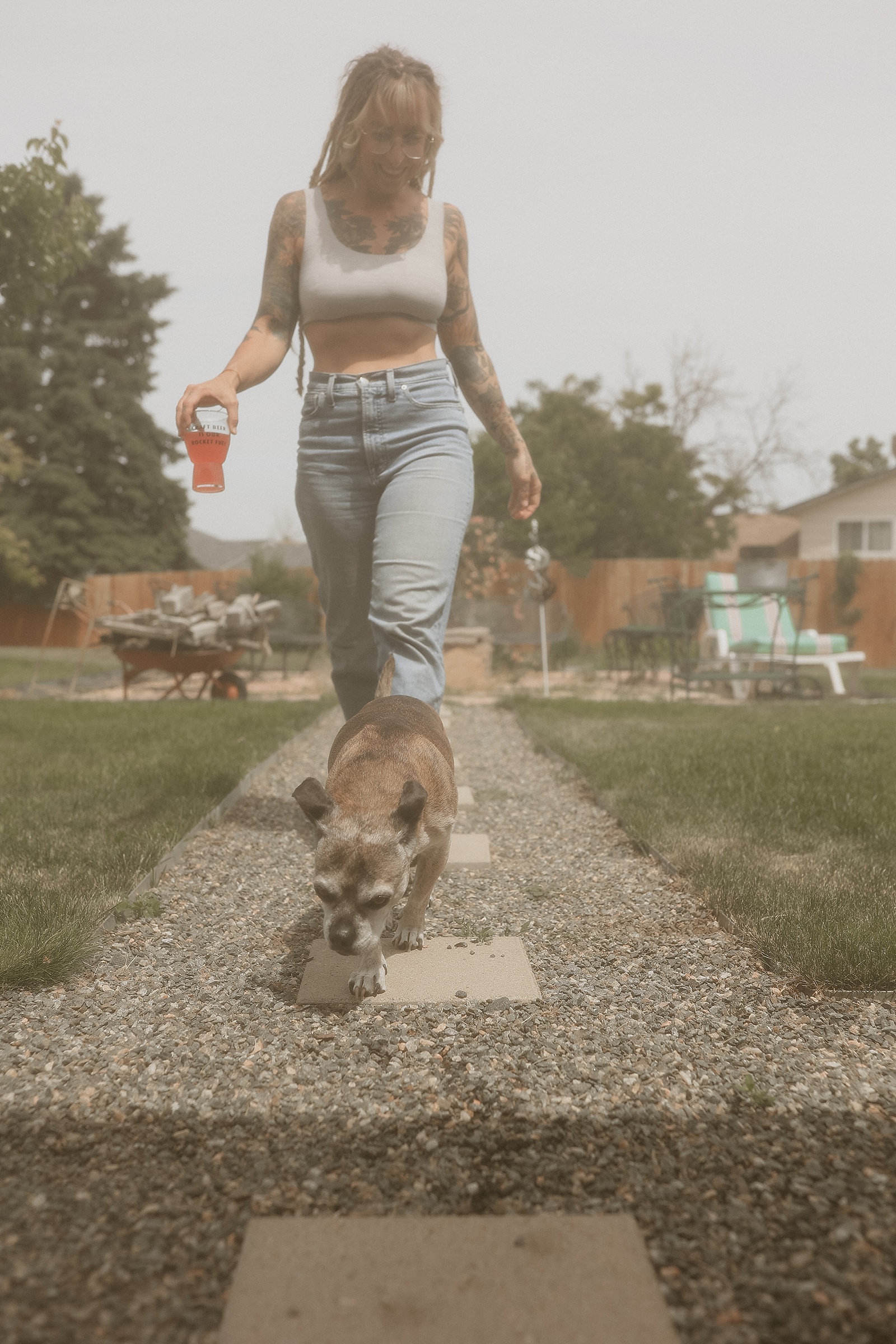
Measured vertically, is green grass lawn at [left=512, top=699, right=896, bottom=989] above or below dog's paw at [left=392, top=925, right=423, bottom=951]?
above

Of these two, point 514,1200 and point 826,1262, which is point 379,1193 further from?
point 826,1262

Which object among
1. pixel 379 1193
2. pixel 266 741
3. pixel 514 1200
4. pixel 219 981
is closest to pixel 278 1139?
pixel 379 1193

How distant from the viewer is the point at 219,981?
7.71 ft

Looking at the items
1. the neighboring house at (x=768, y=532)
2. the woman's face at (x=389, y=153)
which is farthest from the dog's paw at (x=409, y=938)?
the neighboring house at (x=768, y=532)

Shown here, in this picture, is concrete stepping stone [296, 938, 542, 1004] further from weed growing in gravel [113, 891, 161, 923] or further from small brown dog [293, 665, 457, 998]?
weed growing in gravel [113, 891, 161, 923]

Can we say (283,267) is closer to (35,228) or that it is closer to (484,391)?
(484,391)

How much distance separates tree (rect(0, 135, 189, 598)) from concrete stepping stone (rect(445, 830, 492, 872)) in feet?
88.2

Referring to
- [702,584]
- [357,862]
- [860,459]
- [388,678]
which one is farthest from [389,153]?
[860,459]

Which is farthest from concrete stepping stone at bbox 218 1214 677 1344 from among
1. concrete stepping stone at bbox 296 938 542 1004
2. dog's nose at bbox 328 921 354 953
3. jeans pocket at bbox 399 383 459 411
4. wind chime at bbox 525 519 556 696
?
wind chime at bbox 525 519 556 696

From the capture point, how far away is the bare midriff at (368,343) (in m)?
A: 2.98

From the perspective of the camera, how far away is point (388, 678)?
2.89 meters

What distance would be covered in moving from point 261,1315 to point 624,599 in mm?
20639

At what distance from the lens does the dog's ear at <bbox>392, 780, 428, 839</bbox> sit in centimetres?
207

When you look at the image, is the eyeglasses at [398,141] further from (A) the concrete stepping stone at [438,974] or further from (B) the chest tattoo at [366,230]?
(A) the concrete stepping stone at [438,974]
